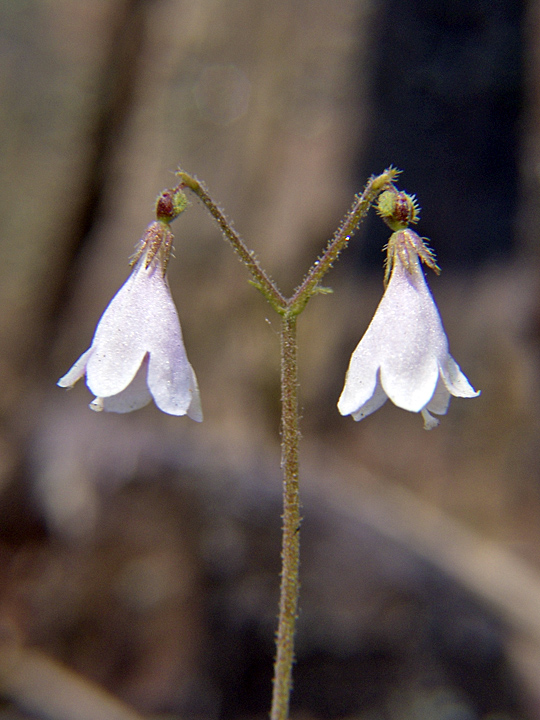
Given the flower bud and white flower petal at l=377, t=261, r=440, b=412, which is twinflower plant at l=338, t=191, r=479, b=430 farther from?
the flower bud

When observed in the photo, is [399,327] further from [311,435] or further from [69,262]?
[69,262]

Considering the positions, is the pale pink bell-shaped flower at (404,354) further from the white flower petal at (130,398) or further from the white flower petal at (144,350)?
the white flower petal at (130,398)

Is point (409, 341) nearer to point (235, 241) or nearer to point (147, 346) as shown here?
point (235, 241)

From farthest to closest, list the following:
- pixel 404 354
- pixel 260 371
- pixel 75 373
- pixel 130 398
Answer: pixel 260 371 → pixel 130 398 → pixel 75 373 → pixel 404 354

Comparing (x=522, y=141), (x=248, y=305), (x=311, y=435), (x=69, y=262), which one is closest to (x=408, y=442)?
(x=311, y=435)

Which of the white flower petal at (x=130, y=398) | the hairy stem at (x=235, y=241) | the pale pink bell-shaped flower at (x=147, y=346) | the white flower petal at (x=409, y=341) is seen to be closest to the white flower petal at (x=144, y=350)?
the pale pink bell-shaped flower at (x=147, y=346)

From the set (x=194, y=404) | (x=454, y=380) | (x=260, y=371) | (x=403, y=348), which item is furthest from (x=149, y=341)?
(x=260, y=371)

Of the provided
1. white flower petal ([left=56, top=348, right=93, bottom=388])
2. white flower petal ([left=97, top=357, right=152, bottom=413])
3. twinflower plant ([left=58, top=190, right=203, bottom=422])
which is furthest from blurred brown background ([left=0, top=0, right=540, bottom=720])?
white flower petal ([left=56, top=348, right=93, bottom=388])
